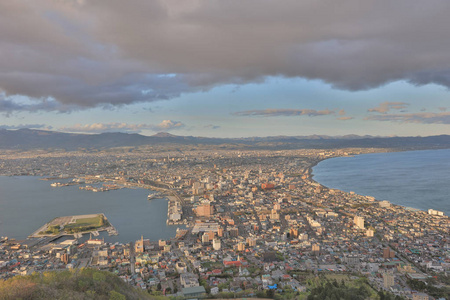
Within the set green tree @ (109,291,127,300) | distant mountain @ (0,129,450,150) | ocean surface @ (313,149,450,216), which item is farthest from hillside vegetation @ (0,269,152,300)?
distant mountain @ (0,129,450,150)

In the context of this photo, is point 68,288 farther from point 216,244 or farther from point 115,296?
point 216,244

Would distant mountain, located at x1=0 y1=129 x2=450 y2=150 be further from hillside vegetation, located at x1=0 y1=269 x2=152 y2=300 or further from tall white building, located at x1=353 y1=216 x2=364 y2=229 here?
hillside vegetation, located at x1=0 y1=269 x2=152 y2=300

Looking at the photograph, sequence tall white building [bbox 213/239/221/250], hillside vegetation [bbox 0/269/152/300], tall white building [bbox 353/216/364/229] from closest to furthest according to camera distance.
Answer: hillside vegetation [bbox 0/269/152/300]
tall white building [bbox 213/239/221/250]
tall white building [bbox 353/216/364/229]

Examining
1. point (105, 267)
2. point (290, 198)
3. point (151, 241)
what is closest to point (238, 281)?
point (105, 267)

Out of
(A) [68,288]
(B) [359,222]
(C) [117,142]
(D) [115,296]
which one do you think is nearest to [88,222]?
(A) [68,288]

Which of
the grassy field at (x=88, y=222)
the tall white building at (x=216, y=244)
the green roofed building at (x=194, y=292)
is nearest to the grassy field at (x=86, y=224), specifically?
the grassy field at (x=88, y=222)

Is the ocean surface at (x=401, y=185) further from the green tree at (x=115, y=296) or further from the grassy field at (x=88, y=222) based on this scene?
the green tree at (x=115, y=296)

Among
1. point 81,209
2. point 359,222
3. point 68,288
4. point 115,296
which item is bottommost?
point 81,209

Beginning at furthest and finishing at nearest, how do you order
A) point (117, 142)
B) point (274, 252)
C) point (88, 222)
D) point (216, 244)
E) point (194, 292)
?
point (117, 142) < point (88, 222) < point (216, 244) < point (274, 252) < point (194, 292)

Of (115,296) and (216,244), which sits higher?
(115,296)
